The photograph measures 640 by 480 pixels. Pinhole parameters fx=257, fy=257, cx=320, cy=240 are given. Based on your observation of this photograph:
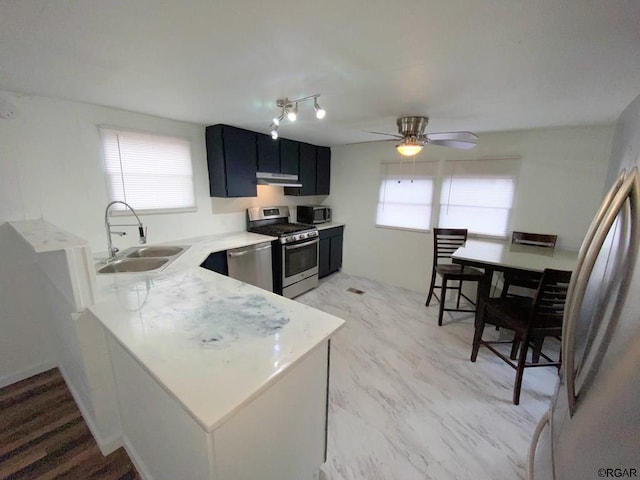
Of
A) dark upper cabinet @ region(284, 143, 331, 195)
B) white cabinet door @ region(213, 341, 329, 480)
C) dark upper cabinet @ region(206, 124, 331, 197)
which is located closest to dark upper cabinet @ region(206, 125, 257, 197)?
dark upper cabinet @ region(206, 124, 331, 197)

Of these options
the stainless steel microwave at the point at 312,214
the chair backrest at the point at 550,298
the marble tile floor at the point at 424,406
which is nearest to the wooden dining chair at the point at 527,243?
the marble tile floor at the point at 424,406

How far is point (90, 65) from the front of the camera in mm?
1445

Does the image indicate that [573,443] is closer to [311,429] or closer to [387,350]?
[311,429]

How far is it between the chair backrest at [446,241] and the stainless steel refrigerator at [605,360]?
8.21 ft

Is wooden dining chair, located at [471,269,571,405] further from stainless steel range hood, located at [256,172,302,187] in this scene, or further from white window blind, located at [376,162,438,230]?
stainless steel range hood, located at [256,172,302,187]

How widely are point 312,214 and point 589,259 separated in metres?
3.58

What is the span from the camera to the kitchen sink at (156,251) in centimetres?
240

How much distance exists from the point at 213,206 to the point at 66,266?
2019 mm

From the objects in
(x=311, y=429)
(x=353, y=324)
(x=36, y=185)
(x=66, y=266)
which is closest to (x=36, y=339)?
(x=36, y=185)

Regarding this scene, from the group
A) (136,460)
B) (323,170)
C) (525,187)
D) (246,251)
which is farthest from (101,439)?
(525,187)

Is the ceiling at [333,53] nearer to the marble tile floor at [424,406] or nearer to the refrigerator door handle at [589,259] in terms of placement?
the refrigerator door handle at [589,259]

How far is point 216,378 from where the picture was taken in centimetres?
85

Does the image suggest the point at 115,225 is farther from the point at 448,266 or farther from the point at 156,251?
the point at 448,266

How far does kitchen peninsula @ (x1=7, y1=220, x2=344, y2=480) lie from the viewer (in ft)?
2.72
